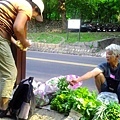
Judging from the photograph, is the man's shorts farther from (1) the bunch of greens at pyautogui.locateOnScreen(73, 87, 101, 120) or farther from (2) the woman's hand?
(2) the woman's hand

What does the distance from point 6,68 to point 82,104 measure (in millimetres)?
916

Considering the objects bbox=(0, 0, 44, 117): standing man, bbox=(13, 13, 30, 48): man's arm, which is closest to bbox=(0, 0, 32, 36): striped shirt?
bbox=(0, 0, 44, 117): standing man

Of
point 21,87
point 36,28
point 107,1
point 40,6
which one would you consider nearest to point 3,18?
point 40,6

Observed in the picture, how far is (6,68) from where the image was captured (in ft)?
9.66

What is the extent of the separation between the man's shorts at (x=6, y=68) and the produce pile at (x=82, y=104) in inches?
30.4

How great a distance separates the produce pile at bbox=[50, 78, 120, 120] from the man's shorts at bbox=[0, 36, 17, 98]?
0.77 metres

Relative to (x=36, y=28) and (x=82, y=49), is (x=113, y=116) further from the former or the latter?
(x=36, y=28)

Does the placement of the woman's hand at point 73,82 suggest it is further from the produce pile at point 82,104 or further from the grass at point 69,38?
the grass at point 69,38

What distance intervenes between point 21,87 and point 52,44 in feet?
38.5

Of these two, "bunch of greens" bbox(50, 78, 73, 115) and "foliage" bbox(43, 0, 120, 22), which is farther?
"foliage" bbox(43, 0, 120, 22)

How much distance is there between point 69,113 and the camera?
132 inches

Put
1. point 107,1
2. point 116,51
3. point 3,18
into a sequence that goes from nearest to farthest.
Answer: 1. point 3,18
2. point 116,51
3. point 107,1

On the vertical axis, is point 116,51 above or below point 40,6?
below

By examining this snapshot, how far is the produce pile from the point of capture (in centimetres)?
305
